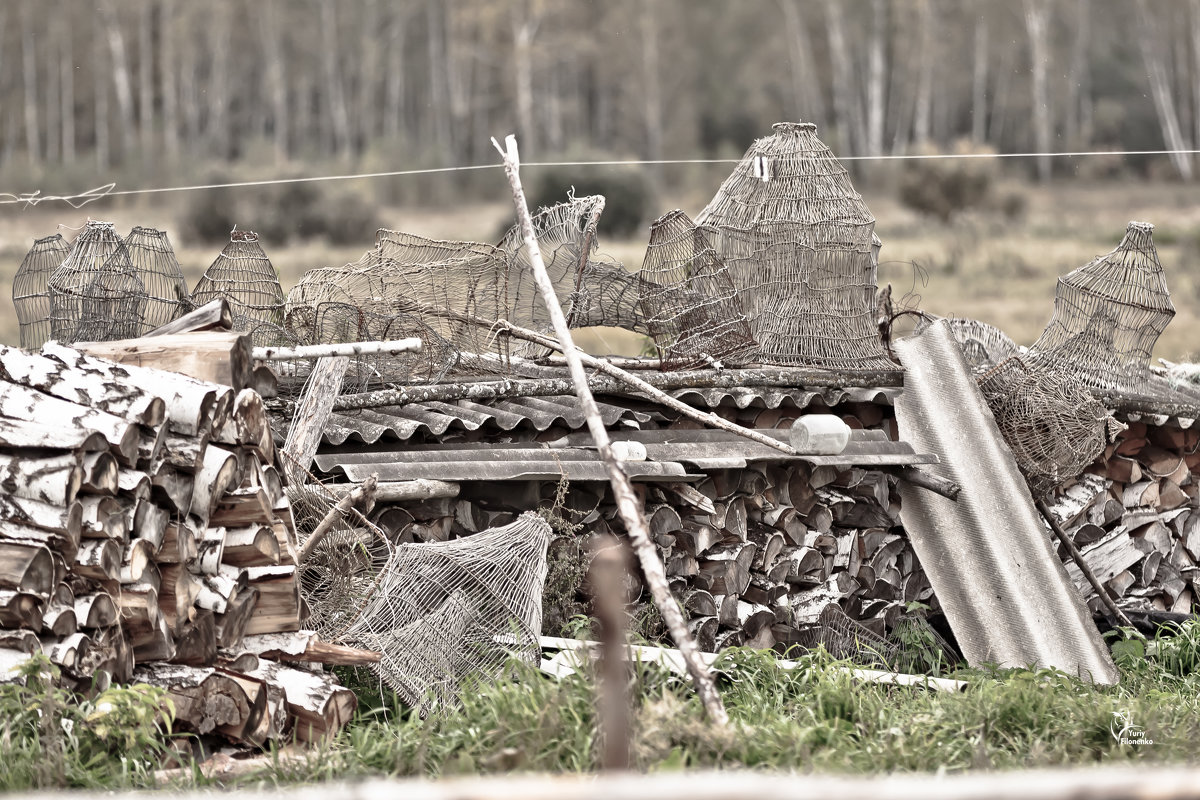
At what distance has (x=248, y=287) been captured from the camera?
6.93 meters

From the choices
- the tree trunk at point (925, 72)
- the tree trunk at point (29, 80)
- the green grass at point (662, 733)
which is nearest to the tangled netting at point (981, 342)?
the green grass at point (662, 733)

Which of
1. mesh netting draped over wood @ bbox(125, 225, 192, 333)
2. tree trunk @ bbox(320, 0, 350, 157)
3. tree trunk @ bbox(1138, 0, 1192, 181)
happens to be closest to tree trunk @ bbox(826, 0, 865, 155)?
tree trunk @ bbox(1138, 0, 1192, 181)

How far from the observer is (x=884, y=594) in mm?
7262

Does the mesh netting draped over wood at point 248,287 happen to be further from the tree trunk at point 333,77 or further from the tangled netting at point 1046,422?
the tree trunk at point 333,77

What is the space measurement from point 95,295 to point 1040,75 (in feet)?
117

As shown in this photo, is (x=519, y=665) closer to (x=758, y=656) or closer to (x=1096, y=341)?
(x=758, y=656)

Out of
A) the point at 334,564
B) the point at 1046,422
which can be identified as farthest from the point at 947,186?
the point at 334,564

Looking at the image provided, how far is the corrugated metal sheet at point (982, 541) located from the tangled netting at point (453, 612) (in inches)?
115

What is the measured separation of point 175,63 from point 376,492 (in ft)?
121

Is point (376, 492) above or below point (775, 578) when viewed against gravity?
above

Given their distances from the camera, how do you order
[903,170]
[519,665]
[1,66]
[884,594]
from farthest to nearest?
[1,66], [903,170], [884,594], [519,665]

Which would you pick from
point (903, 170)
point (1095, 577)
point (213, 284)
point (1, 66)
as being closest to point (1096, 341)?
Result: point (1095, 577)

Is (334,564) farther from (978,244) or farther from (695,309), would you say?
(978,244)

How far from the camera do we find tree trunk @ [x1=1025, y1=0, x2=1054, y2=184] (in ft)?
117
